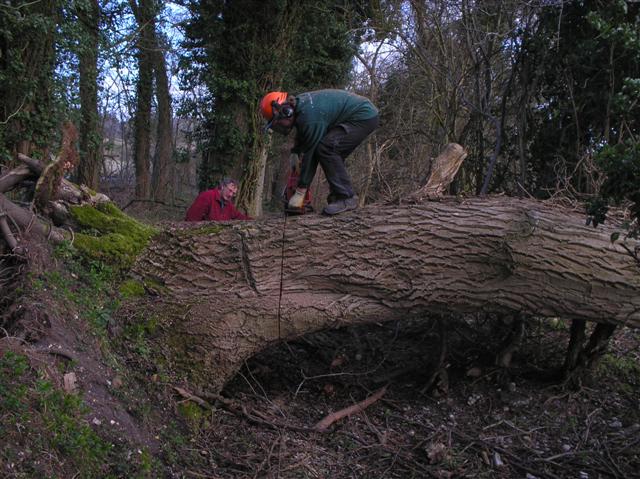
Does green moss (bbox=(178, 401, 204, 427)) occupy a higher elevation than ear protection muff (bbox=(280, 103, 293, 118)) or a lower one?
lower

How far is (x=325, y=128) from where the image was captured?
504 cm

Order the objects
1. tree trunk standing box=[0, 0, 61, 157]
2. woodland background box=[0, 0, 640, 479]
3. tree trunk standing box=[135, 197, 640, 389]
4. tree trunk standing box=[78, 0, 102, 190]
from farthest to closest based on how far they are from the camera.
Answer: tree trunk standing box=[78, 0, 102, 190] < tree trunk standing box=[0, 0, 61, 157] < tree trunk standing box=[135, 197, 640, 389] < woodland background box=[0, 0, 640, 479]

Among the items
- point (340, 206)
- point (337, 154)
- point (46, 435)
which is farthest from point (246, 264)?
point (46, 435)

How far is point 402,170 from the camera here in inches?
504

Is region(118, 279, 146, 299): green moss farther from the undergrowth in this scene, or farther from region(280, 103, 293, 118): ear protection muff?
region(280, 103, 293, 118): ear protection muff

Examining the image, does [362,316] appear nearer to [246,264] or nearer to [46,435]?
[246,264]

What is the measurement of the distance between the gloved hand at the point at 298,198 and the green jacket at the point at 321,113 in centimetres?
29

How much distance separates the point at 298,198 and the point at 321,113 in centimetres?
78

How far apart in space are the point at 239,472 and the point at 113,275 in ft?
6.57

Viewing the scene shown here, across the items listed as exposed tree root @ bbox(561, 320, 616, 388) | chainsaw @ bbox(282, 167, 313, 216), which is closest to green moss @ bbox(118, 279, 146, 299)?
chainsaw @ bbox(282, 167, 313, 216)

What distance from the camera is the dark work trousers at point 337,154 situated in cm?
510

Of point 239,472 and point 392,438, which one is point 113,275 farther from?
point 392,438

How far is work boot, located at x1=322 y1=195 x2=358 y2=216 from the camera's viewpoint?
5000 millimetres

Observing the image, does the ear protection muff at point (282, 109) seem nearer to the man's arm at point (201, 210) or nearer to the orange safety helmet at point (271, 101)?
the orange safety helmet at point (271, 101)
